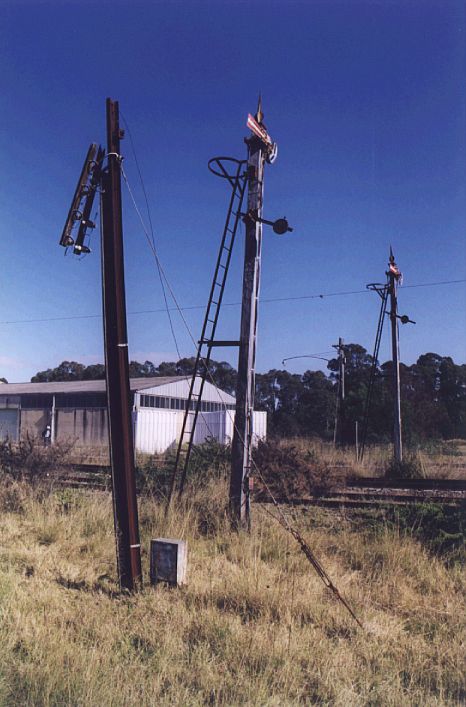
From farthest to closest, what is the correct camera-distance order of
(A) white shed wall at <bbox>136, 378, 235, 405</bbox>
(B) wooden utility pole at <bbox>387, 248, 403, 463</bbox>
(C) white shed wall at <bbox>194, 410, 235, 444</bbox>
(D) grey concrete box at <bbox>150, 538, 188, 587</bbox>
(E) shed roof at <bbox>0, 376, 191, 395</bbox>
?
(A) white shed wall at <bbox>136, 378, 235, 405</bbox> → (E) shed roof at <bbox>0, 376, 191, 395</bbox> → (C) white shed wall at <bbox>194, 410, 235, 444</bbox> → (B) wooden utility pole at <bbox>387, 248, 403, 463</bbox> → (D) grey concrete box at <bbox>150, 538, 188, 587</bbox>

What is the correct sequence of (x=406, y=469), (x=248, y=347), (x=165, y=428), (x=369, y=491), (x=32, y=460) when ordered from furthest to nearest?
(x=165, y=428), (x=406, y=469), (x=369, y=491), (x=32, y=460), (x=248, y=347)

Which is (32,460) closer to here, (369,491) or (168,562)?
(168,562)

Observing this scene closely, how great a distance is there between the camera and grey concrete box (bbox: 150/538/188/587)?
6.38 m

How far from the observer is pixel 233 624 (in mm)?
5363

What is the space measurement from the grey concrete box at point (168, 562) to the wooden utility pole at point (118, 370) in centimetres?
19

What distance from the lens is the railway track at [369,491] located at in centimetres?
1211

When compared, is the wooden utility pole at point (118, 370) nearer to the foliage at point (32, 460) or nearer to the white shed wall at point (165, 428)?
the foliage at point (32, 460)

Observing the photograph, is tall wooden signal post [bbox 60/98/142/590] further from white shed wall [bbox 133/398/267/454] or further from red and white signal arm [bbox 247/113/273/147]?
white shed wall [bbox 133/398/267/454]

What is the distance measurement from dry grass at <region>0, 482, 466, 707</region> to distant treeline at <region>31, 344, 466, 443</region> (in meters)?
11.0

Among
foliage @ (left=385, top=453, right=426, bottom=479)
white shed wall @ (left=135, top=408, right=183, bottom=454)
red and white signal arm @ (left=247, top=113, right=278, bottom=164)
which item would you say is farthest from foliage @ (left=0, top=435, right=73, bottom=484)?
white shed wall @ (left=135, top=408, right=183, bottom=454)

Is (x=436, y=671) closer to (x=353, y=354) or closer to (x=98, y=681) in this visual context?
(x=98, y=681)

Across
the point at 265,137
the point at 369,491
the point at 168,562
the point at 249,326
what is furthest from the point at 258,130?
the point at 369,491

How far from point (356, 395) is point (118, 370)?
33406mm

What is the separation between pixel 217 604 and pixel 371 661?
1.84 m
